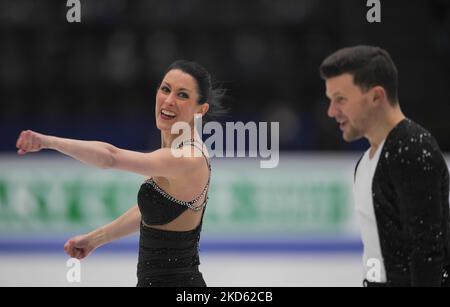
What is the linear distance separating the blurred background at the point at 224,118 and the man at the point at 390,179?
3.33 metres

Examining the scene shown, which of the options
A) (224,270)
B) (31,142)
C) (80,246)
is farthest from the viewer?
(224,270)

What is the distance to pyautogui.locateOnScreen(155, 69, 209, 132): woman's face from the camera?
3145 millimetres

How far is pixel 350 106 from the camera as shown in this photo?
7.99 ft

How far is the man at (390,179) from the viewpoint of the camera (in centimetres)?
223

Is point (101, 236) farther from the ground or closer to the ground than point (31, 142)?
closer to the ground

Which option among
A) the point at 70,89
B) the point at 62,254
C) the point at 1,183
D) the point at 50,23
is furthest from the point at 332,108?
the point at 50,23

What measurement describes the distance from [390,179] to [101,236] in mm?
1514

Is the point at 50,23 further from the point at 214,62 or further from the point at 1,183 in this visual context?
the point at 1,183

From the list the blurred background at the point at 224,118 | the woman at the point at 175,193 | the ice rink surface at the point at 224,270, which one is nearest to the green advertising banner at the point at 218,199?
the blurred background at the point at 224,118

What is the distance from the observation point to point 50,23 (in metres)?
9.20

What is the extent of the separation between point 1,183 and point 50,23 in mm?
2823

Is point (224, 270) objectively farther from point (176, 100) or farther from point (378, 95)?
point (378, 95)

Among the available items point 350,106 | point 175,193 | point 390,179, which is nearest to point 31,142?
point 175,193

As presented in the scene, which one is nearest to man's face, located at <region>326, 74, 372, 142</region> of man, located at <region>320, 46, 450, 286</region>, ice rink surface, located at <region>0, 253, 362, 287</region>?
man, located at <region>320, 46, 450, 286</region>
